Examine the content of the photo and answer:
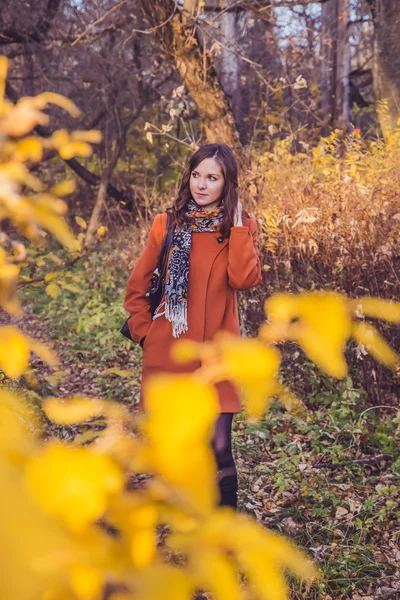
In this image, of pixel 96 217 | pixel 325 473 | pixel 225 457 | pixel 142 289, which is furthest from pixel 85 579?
pixel 96 217

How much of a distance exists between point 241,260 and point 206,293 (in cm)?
23

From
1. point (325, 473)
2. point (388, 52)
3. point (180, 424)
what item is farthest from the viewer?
point (388, 52)

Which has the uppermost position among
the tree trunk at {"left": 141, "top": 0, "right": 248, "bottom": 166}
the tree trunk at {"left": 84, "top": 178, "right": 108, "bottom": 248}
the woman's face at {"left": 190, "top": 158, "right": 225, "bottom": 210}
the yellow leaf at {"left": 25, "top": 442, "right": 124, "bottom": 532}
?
the tree trunk at {"left": 141, "top": 0, "right": 248, "bottom": 166}

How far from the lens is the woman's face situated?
2699 millimetres

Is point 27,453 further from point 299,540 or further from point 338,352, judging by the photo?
point 299,540

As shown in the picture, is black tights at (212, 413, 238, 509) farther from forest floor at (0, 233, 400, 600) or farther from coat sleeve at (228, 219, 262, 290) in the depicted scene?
coat sleeve at (228, 219, 262, 290)

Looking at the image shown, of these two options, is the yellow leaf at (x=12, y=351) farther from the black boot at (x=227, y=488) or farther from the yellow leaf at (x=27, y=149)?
the black boot at (x=227, y=488)

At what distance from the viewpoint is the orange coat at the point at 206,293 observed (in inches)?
105

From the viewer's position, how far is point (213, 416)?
0.50 m

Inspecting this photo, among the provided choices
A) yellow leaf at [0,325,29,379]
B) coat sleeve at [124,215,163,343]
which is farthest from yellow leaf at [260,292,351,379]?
coat sleeve at [124,215,163,343]

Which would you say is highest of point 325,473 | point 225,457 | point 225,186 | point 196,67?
point 196,67

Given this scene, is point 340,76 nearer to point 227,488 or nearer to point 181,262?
→ point 181,262

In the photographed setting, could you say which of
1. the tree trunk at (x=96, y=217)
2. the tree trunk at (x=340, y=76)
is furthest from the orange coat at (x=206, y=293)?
the tree trunk at (x=340, y=76)

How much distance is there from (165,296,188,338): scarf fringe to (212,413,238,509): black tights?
1.42 feet
